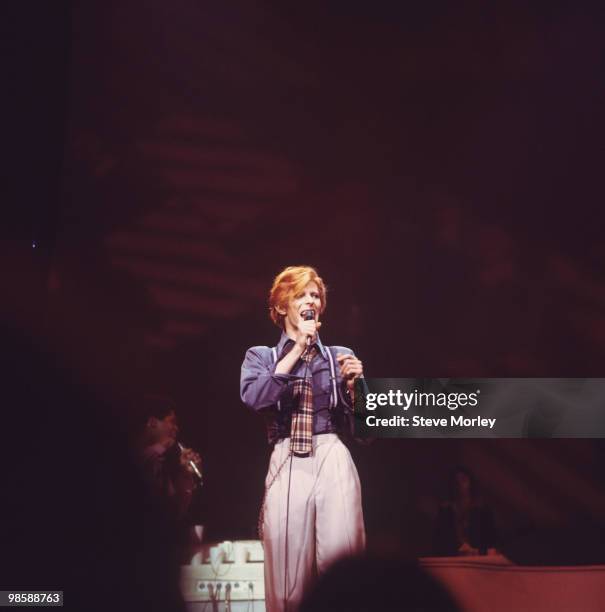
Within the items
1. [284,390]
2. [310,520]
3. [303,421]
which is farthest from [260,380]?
[310,520]

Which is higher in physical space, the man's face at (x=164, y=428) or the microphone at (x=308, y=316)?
the microphone at (x=308, y=316)

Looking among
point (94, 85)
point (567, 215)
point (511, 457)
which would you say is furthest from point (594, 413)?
point (94, 85)

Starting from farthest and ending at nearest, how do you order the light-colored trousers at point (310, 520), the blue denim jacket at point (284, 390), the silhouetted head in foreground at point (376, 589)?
the blue denim jacket at point (284, 390)
the light-colored trousers at point (310, 520)
the silhouetted head in foreground at point (376, 589)

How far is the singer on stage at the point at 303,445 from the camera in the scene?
7.87 feet

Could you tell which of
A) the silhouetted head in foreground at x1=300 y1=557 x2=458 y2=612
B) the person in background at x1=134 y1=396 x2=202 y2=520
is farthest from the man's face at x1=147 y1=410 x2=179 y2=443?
the silhouetted head in foreground at x1=300 y1=557 x2=458 y2=612

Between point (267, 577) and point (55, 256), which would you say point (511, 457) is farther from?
point (55, 256)

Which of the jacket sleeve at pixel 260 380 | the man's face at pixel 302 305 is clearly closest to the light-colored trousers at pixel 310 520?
the jacket sleeve at pixel 260 380

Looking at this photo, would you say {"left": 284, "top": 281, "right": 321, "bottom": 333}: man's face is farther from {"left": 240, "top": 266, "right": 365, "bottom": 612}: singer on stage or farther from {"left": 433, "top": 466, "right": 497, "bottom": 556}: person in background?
{"left": 433, "top": 466, "right": 497, "bottom": 556}: person in background

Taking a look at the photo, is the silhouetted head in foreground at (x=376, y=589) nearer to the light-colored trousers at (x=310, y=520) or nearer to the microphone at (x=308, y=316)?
the light-colored trousers at (x=310, y=520)

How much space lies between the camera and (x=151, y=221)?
2.90 m

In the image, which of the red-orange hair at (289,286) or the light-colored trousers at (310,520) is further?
the red-orange hair at (289,286)

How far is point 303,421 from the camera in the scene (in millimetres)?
2520

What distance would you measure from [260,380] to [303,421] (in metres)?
0.24

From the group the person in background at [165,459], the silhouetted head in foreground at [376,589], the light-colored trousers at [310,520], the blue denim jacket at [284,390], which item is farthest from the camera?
the person in background at [165,459]
